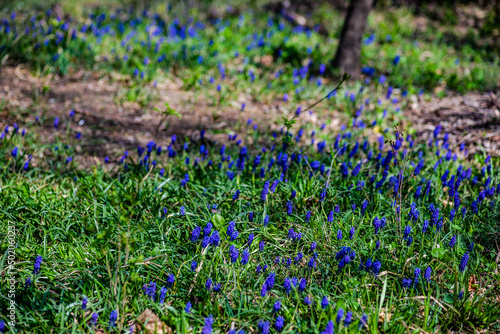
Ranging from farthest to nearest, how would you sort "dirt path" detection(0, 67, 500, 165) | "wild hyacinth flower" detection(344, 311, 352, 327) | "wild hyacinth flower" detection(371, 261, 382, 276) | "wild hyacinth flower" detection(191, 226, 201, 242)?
"dirt path" detection(0, 67, 500, 165)
"wild hyacinth flower" detection(191, 226, 201, 242)
"wild hyacinth flower" detection(371, 261, 382, 276)
"wild hyacinth flower" detection(344, 311, 352, 327)

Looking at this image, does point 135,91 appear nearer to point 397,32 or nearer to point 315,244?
point 315,244

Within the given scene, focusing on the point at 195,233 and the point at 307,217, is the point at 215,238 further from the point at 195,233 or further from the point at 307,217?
the point at 307,217

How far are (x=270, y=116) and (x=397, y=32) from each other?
165 inches

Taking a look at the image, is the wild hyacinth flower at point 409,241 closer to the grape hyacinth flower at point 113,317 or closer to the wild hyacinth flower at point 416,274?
the wild hyacinth flower at point 416,274

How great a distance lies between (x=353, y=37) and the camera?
227 inches

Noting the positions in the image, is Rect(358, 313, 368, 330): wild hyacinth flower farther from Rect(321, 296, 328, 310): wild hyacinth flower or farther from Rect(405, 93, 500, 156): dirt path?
Rect(405, 93, 500, 156): dirt path

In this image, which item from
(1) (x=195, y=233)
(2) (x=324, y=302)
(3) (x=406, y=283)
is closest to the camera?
(2) (x=324, y=302)

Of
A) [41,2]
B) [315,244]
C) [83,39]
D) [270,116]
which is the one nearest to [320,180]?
[315,244]

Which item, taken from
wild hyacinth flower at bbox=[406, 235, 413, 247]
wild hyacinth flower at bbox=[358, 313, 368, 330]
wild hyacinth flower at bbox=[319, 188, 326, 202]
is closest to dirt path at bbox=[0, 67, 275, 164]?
wild hyacinth flower at bbox=[319, 188, 326, 202]

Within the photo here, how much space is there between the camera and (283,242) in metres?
2.84

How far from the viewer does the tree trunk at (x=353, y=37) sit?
571cm

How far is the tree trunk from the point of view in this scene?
5711 millimetres

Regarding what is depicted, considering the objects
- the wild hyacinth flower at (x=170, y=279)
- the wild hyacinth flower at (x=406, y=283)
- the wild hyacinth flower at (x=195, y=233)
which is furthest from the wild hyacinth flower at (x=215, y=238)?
the wild hyacinth flower at (x=406, y=283)

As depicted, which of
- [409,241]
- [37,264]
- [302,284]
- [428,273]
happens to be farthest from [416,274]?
[37,264]
